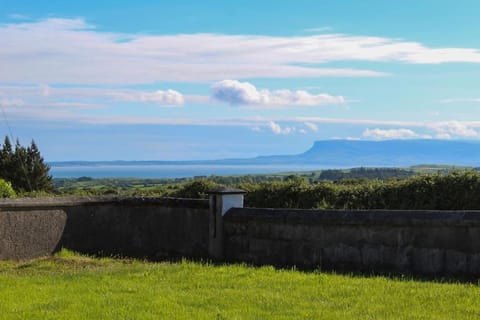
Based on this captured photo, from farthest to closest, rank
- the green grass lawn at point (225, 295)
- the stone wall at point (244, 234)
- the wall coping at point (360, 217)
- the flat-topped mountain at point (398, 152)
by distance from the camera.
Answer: the flat-topped mountain at point (398, 152)
the stone wall at point (244, 234)
the wall coping at point (360, 217)
the green grass lawn at point (225, 295)

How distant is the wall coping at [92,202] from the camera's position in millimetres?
12688

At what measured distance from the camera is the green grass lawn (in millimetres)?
6812

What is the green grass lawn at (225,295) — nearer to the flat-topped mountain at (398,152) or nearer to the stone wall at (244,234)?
the stone wall at (244,234)

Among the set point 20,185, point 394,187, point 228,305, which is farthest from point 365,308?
point 20,185

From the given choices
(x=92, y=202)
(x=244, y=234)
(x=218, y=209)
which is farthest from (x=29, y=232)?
(x=244, y=234)

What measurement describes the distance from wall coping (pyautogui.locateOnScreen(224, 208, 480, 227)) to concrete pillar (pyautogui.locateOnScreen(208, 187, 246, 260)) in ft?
0.45

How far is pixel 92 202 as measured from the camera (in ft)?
45.3

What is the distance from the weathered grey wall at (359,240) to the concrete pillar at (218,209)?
4.2 inches

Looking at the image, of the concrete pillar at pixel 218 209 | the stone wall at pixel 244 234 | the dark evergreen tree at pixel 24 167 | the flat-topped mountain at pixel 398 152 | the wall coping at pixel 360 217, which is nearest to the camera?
the wall coping at pixel 360 217

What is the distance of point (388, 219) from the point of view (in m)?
9.77

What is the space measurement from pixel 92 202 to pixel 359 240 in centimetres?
594

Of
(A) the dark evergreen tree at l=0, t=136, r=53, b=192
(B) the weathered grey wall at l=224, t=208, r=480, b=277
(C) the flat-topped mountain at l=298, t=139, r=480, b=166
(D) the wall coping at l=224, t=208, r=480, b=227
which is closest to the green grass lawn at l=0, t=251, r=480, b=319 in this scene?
(B) the weathered grey wall at l=224, t=208, r=480, b=277

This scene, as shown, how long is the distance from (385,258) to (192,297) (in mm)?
3392

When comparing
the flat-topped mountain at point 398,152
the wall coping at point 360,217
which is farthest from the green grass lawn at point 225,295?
the flat-topped mountain at point 398,152
